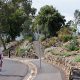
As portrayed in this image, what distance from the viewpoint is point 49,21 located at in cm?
7000

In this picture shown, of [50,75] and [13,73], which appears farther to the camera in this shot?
[13,73]

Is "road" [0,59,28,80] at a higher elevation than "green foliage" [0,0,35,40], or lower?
lower

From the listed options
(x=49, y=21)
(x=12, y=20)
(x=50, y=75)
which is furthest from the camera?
(x=12, y=20)

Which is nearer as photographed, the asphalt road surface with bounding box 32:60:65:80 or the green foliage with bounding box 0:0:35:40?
the asphalt road surface with bounding box 32:60:65:80

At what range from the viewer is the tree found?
230ft

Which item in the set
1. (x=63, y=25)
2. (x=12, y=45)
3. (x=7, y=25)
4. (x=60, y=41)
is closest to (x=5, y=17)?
(x=7, y=25)

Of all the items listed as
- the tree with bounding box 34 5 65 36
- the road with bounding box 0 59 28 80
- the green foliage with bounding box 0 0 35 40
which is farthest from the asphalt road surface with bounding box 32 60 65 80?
the green foliage with bounding box 0 0 35 40

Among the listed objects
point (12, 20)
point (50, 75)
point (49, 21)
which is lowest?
point (50, 75)

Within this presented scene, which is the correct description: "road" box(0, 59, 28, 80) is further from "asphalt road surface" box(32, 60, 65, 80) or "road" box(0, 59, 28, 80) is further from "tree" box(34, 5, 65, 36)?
"tree" box(34, 5, 65, 36)

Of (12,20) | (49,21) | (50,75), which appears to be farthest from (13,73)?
(12,20)

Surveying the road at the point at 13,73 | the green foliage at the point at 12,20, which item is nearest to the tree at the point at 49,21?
the green foliage at the point at 12,20

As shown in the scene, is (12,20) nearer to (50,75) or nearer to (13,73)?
(13,73)

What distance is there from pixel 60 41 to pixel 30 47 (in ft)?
27.9

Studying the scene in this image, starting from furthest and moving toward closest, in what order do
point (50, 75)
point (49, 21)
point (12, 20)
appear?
1. point (12, 20)
2. point (49, 21)
3. point (50, 75)
